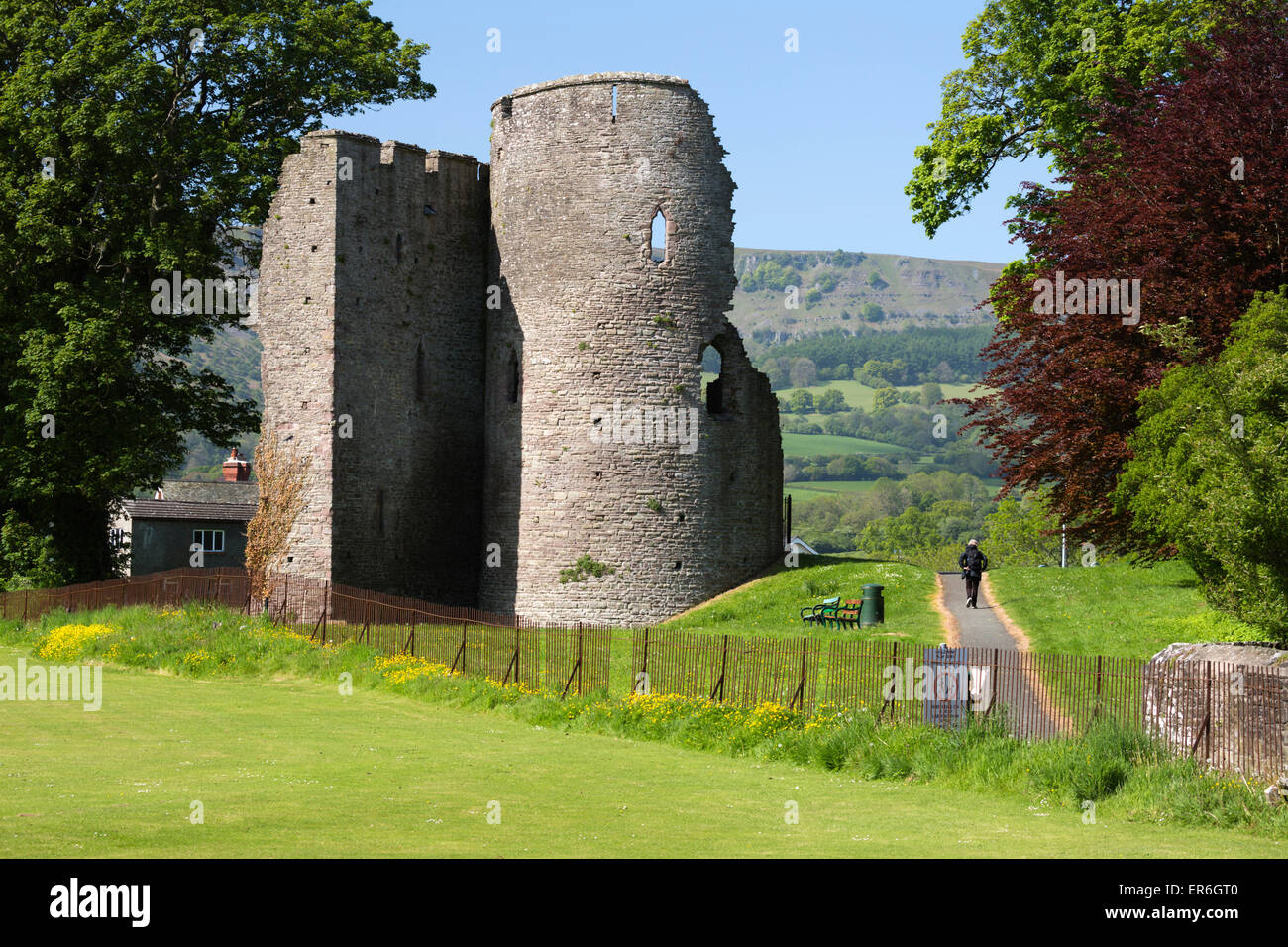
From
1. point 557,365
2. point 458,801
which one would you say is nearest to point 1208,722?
point 458,801

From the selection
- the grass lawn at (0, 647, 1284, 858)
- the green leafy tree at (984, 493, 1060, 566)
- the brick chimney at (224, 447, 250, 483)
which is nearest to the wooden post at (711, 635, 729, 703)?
the grass lawn at (0, 647, 1284, 858)

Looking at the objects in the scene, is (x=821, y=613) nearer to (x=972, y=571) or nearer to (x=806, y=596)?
(x=806, y=596)

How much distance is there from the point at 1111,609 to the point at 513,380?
16576mm

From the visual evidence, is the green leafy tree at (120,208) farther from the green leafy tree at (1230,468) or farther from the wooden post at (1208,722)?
the wooden post at (1208,722)

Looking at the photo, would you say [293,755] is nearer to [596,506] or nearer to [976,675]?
[976,675]

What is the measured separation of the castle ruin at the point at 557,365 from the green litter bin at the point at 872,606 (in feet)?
22.2

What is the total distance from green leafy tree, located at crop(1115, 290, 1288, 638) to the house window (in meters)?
43.9

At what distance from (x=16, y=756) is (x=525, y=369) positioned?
21.4 metres

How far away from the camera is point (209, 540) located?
5975 centimetres

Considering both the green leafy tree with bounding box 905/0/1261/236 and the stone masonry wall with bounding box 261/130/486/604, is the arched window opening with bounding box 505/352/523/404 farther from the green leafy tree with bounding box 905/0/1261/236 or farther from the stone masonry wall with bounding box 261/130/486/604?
the green leafy tree with bounding box 905/0/1261/236

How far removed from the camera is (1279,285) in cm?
2602

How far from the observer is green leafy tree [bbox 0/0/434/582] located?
38.8 m

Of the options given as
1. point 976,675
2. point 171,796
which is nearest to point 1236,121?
point 976,675

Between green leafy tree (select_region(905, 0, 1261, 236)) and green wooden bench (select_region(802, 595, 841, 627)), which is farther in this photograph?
green leafy tree (select_region(905, 0, 1261, 236))
